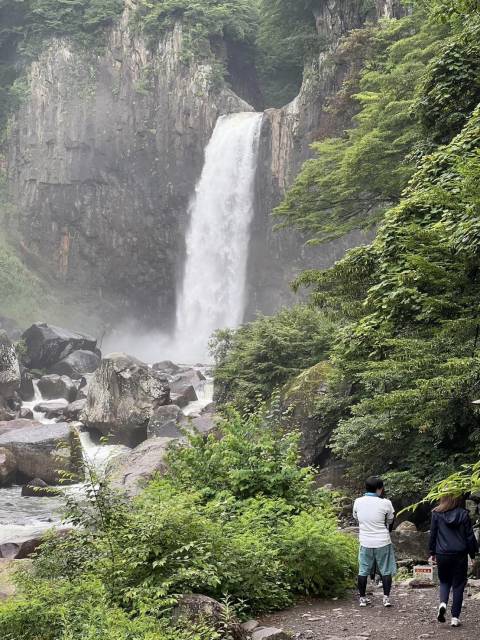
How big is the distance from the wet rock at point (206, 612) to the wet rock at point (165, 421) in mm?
16455

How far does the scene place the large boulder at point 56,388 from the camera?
1177 inches

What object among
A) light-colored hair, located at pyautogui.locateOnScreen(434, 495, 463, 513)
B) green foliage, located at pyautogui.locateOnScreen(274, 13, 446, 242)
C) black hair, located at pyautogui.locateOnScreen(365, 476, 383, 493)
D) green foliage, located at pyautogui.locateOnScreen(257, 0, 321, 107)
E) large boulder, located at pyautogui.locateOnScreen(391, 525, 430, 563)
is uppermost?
green foliage, located at pyautogui.locateOnScreen(257, 0, 321, 107)

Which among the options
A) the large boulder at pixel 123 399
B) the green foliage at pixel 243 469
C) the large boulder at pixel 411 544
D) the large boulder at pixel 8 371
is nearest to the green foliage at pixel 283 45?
the large boulder at pixel 8 371

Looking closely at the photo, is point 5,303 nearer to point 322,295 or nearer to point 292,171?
point 292,171

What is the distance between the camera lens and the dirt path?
577 cm

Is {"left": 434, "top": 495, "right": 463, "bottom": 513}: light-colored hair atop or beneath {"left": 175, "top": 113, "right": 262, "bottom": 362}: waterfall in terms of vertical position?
beneath

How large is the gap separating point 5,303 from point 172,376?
52.6 feet

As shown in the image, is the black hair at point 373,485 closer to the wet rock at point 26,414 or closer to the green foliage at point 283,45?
the wet rock at point 26,414

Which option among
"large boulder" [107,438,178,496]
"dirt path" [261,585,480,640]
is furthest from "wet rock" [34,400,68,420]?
"dirt path" [261,585,480,640]

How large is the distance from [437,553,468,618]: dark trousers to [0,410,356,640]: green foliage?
1288 mm

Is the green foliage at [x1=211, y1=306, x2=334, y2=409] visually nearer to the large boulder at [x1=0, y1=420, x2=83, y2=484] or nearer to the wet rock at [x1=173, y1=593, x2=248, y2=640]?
the large boulder at [x1=0, y1=420, x2=83, y2=484]

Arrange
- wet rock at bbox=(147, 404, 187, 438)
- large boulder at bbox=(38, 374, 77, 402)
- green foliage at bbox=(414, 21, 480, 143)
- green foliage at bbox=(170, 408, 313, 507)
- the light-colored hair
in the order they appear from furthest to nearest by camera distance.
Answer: large boulder at bbox=(38, 374, 77, 402)
wet rock at bbox=(147, 404, 187, 438)
green foliage at bbox=(414, 21, 480, 143)
green foliage at bbox=(170, 408, 313, 507)
the light-colored hair

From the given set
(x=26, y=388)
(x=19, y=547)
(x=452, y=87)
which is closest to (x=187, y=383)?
(x=26, y=388)

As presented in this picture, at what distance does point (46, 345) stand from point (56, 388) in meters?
4.43
